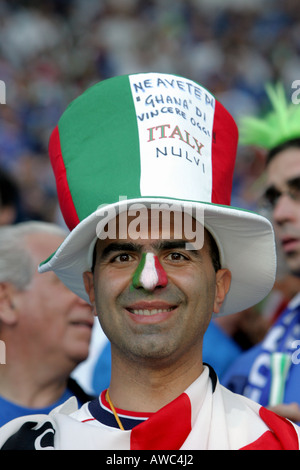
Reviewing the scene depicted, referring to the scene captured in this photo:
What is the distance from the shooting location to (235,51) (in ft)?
33.8

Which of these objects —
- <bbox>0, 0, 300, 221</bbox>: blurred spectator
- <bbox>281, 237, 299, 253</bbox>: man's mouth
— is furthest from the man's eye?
<bbox>0, 0, 300, 221</bbox>: blurred spectator

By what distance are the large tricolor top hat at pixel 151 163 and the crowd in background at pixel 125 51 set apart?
5804 millimetres

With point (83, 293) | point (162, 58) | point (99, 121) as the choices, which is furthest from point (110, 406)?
point (162, 58)

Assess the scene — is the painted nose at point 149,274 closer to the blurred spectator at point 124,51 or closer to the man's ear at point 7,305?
the man's ear at point 7,305

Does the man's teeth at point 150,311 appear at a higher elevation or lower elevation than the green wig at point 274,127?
lower

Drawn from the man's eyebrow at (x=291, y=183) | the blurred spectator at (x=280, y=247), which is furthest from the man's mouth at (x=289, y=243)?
the man's eyebrow at (x=291, y=183)

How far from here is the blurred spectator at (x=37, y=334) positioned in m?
2.95

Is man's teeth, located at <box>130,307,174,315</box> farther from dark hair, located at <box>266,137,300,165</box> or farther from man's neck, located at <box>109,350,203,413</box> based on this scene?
dark hair, located at <box>266,137,300,165</box>

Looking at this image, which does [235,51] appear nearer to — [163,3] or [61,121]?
[163,3]

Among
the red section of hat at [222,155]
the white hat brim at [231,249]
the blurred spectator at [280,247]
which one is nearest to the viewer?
the white hat brim at [231,249]

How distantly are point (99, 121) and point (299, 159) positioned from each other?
155cm
